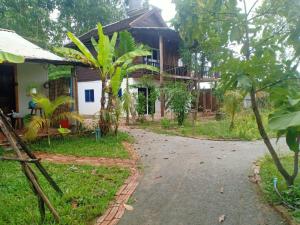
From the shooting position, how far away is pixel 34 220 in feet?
14.4

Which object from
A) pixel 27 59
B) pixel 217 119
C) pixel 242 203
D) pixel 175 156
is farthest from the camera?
pixel 217 119

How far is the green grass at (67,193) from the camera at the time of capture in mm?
4508

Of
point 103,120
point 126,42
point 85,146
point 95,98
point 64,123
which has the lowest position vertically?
point 85,146

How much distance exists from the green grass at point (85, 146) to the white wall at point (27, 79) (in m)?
2.50

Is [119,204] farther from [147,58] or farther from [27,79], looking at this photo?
[147,58]

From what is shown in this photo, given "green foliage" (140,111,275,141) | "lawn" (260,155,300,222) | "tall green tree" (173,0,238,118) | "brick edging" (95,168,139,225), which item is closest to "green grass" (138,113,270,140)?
"green foliage" (140,111,275,141)

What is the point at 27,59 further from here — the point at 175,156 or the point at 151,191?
the point at 151,191

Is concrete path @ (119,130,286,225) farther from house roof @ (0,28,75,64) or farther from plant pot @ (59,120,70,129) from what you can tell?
house roof @ (0,28,75,64)

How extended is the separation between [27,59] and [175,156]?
497cm

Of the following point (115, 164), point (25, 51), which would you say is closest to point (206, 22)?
point (115, 164)

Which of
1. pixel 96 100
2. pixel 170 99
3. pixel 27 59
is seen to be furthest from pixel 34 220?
pixel 96 100

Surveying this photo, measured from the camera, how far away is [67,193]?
534 centimetres

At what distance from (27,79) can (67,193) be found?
26.3ft

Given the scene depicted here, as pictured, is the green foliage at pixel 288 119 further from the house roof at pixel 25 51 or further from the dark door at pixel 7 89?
the dark door at pixel 7 89
